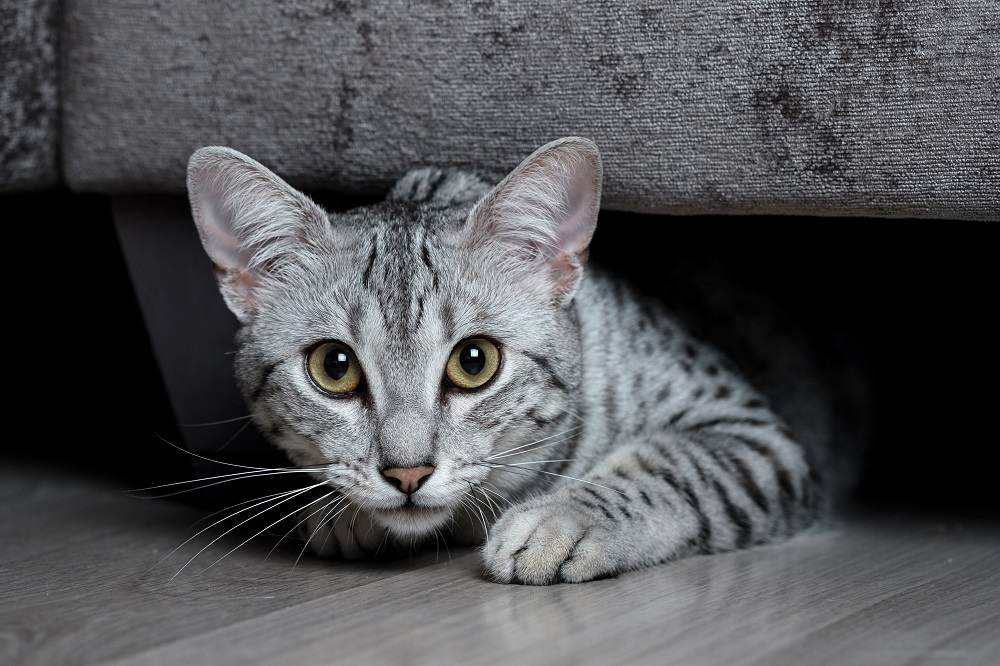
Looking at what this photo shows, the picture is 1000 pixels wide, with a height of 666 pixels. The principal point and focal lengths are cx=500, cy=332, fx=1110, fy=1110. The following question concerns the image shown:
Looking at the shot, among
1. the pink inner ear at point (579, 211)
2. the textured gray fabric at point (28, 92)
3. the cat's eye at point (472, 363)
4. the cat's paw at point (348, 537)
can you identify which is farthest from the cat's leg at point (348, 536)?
the textured gray fabric at point (28, 92)

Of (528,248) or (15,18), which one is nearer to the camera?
(528,248)

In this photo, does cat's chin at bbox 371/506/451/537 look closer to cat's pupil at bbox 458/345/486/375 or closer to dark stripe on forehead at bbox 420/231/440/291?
cat's pupil at bbox 458/345/486/375

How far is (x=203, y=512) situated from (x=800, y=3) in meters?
1.24

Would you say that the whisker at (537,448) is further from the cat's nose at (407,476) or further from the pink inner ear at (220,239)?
the pink inner ear at (220,239)

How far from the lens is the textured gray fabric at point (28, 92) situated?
183 cm

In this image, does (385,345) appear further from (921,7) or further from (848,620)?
(921,7)

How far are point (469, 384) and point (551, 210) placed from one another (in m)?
0.29

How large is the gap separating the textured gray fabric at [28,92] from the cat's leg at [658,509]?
3.49ft

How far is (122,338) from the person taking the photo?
113 inches

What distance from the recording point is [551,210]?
1.60 m

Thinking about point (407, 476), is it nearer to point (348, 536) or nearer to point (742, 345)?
point (348, 536)

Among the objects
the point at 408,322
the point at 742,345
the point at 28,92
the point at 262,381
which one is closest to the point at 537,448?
the point at 408,322

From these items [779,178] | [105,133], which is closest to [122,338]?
[105,133]

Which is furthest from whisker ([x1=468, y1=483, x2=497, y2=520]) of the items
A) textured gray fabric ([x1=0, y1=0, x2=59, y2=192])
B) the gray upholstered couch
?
textured gray fabric ([x1=0, y1=0, x2=59, y2=192])
